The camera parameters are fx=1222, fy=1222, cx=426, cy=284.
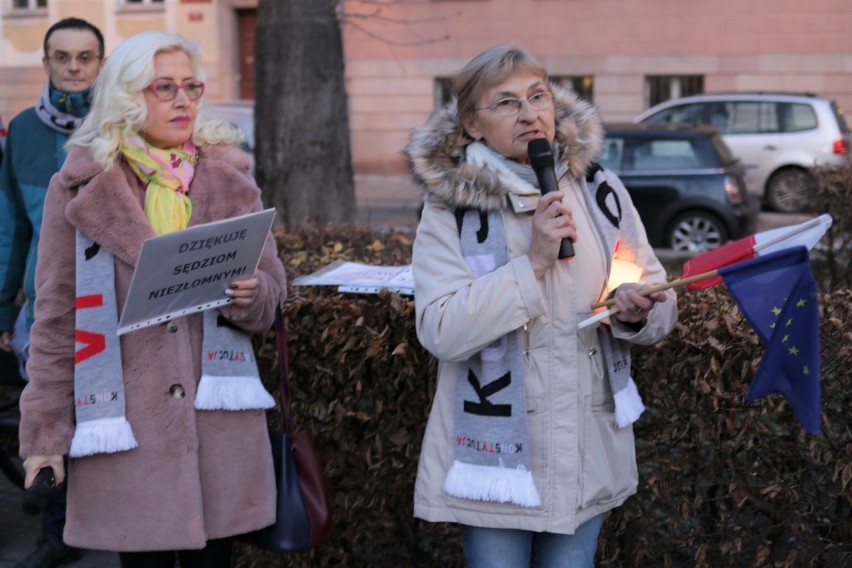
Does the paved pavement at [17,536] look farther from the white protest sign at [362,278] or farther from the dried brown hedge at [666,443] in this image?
the white protest sign at [362,278]

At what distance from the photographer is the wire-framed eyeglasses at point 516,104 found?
2.89 meters

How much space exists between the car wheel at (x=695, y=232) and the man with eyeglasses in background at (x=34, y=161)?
8.95 meters

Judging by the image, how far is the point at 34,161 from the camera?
432 centimetres

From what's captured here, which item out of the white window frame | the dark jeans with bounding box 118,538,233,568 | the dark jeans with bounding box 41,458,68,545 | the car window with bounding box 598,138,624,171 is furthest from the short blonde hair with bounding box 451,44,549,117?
the white window frame

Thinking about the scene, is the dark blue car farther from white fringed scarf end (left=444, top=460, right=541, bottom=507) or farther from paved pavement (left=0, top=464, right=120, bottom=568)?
white fringed scarf end (left=444, top=460, right=541, bottom=507)

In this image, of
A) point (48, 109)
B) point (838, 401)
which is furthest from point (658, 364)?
point (48, 109)

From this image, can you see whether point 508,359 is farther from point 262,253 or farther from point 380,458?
point 380,458

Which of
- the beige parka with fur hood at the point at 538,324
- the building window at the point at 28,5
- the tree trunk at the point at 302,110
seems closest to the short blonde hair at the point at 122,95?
the beige parka with fur hood at the point at 538,324

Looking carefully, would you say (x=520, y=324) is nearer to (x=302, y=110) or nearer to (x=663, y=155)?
(x=302, y=110)

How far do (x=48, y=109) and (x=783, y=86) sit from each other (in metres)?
19.5

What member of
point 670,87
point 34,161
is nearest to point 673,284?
point 34,161

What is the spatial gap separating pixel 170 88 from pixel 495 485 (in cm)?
131

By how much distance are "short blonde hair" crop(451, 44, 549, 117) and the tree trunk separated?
426 cm

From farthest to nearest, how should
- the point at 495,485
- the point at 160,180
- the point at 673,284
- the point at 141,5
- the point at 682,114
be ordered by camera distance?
the point at 141,5, the point at 682,114, the point at 160,180, the point at 495,485, the point at 673,284
